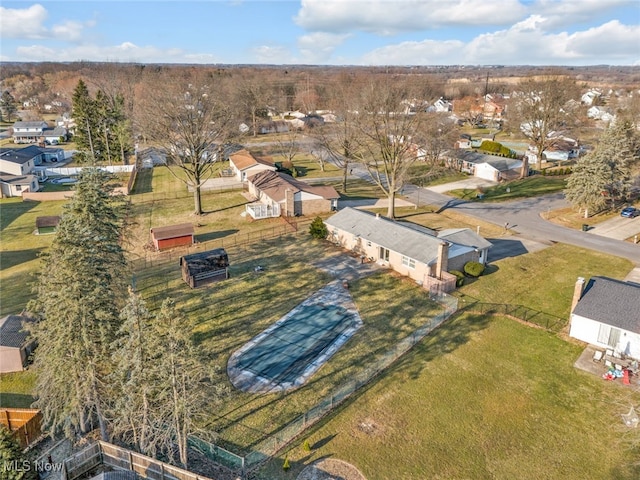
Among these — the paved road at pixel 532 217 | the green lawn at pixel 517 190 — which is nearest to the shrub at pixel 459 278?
the paved road at pixel 532 217

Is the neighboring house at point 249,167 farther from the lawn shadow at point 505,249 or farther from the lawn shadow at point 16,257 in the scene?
the lawn shadow at point 505,249

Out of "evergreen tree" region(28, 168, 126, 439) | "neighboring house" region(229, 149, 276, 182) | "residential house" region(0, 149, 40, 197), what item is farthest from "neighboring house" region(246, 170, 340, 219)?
"residential house" region(0, 149, 40, 197)

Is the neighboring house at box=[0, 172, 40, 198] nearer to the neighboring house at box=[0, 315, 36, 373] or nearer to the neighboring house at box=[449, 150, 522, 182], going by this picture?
the neighboring house at box=[0, 315, 36, 373]

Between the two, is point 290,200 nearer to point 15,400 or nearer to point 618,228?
point 15,400

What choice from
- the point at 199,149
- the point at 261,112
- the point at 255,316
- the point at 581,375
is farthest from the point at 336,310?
the point at 261,112

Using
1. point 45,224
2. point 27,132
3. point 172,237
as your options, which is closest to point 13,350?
point 172,237
